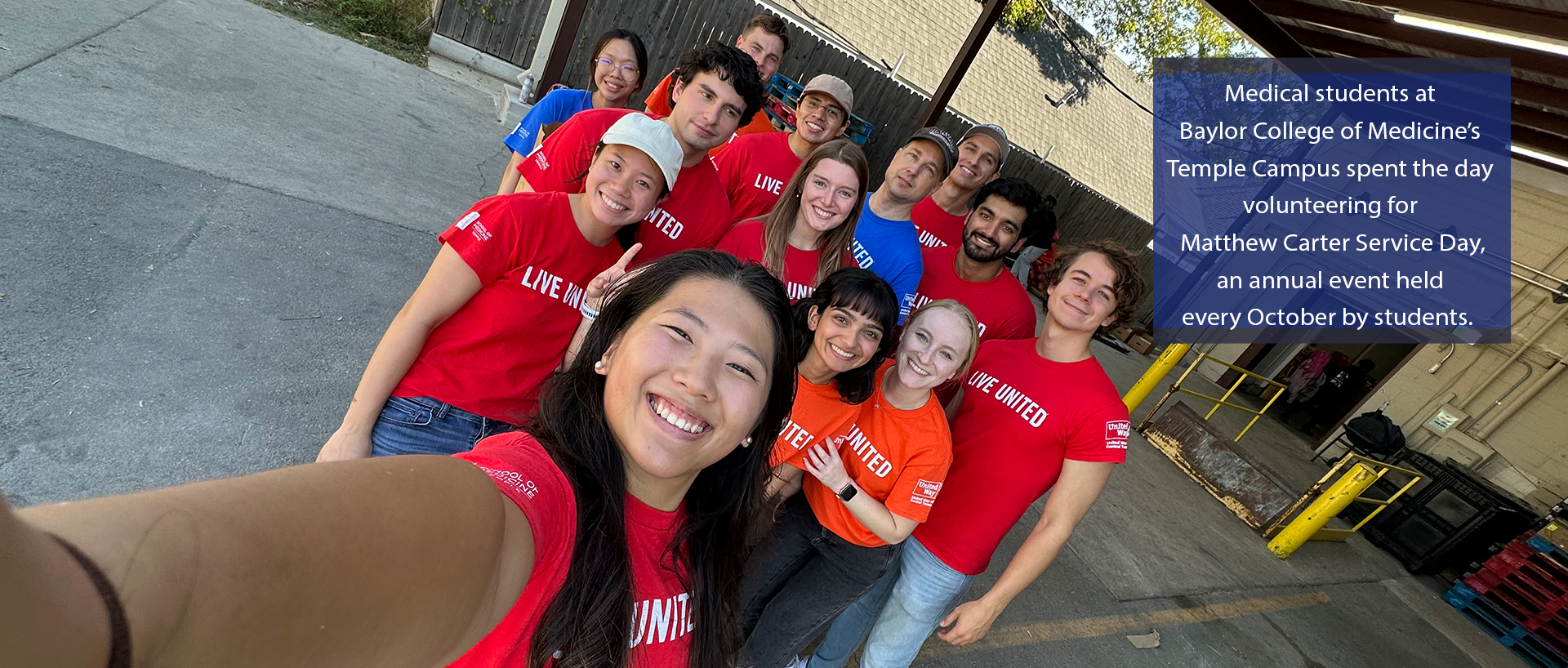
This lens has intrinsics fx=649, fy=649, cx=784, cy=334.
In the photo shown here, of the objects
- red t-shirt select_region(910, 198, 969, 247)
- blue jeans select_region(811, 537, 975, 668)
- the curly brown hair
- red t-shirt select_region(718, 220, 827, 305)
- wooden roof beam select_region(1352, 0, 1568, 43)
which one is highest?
wooden roof beam select_region(1352, 0, 1568, 43)

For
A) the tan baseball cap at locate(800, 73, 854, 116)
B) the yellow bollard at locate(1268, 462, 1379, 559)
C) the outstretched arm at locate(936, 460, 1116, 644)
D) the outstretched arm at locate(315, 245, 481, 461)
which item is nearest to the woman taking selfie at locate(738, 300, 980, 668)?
the outstretched arm at locate(936, 460, 1116, 644)

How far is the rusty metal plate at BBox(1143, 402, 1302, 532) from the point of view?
6398 millimetres

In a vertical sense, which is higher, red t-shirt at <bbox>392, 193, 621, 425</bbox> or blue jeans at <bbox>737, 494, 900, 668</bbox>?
red t-shirt at <bbox>392, 193, 621, 425</bbox>

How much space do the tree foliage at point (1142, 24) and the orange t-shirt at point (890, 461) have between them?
66.9 ft

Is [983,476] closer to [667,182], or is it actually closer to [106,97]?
[667,182]

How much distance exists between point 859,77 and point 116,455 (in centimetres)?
890

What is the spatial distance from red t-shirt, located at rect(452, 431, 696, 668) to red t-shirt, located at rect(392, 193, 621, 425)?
0.66m

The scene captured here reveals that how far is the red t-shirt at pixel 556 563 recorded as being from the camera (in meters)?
0.94

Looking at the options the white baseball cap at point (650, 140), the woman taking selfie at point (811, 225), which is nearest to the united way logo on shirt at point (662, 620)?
the white baseball cap at point (650, 140)

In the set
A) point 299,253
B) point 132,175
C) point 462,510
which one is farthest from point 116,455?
point 462,510

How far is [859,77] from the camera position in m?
9.38

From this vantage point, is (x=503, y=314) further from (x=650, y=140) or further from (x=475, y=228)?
(x=650, y=140)

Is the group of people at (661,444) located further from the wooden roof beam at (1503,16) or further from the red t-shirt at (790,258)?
the wooden roof beam at (1503,16)

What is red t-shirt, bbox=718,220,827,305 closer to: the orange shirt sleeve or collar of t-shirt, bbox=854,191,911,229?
collar of t-shirt, bbox=854,191,911,229
